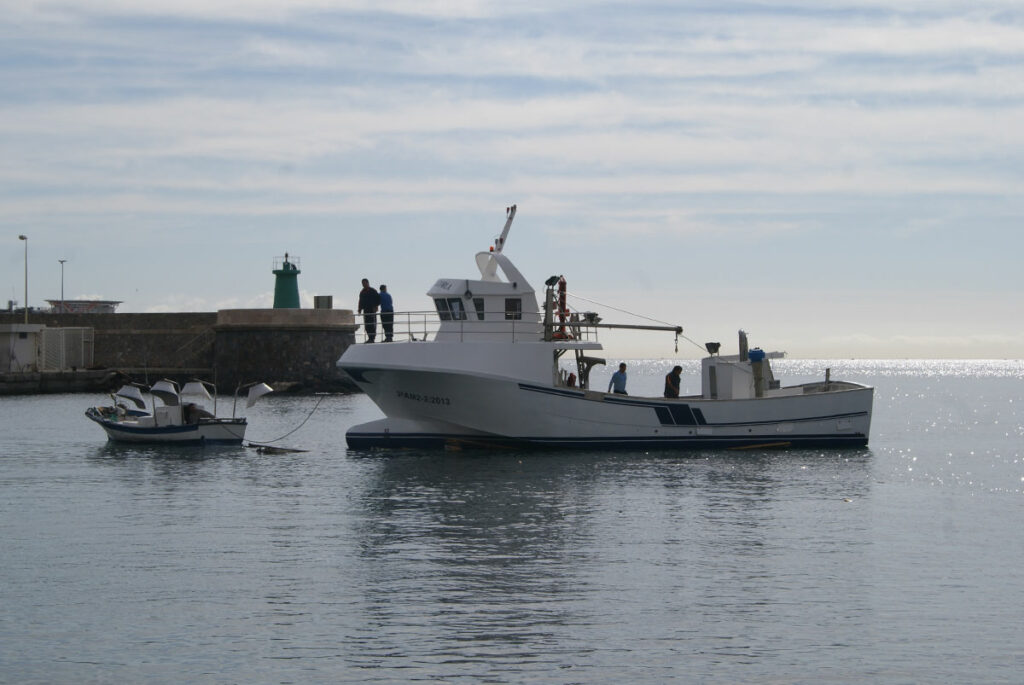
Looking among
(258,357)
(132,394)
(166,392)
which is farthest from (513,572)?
(258,357)

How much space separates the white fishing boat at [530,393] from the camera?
31.2 m

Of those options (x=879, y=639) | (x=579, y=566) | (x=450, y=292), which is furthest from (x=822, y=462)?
(x=879, y=639)

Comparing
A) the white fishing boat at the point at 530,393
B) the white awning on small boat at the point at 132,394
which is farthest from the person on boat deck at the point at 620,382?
the white awning on small boat at the point at 132,394

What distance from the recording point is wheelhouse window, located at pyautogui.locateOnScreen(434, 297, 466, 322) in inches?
1260

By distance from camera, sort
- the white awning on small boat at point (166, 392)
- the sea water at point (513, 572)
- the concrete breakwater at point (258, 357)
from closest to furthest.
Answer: the sea water at point (513, 572)
the white awning on small boat at point (166, 392)
the concrete breakwater at point (258, 357)

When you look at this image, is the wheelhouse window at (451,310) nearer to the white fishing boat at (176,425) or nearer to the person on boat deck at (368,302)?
the person on boat deck at (368,302)

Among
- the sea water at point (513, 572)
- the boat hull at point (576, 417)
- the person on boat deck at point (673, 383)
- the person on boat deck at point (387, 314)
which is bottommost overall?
the sea water at point (513, 572)

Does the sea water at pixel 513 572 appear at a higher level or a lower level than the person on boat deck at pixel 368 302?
lower

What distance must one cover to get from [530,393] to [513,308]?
2.36 m

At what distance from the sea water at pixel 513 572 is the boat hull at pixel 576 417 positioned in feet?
3.16

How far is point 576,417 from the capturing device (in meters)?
32.2

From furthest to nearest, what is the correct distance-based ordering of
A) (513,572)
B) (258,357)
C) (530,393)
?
(258,357)
(530,393)
(513,572)

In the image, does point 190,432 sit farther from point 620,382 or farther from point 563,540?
point 563,540

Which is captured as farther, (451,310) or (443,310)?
(443,310)
